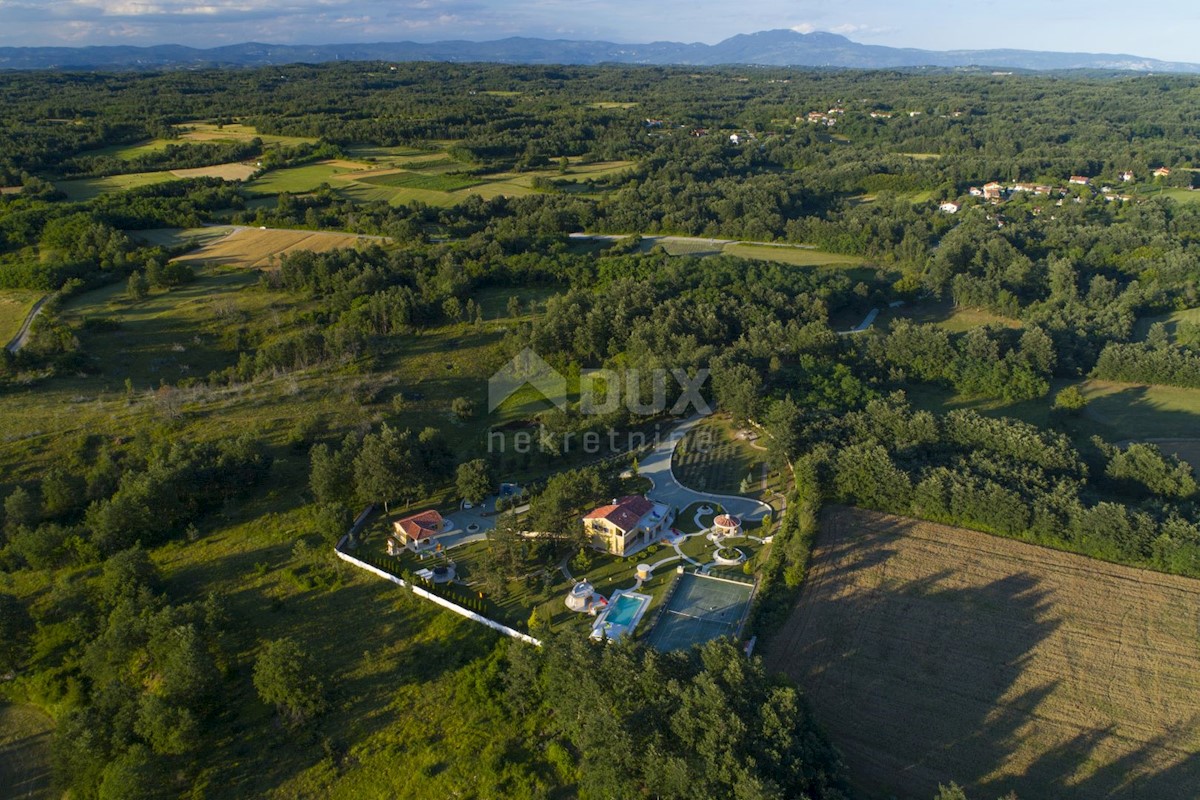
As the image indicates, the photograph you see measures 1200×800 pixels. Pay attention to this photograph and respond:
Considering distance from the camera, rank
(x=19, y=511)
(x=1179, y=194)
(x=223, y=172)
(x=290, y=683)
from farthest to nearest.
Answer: (x=1179, y=194), (x=223, y=172), (x=19, y=511), (x=290, y=683)

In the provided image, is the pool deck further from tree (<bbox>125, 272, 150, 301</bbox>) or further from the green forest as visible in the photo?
tree (<bbox>125, 272, 150, 301</bbox>)

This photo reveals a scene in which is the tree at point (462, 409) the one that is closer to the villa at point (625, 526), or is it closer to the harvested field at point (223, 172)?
the villa at point (625, 526)

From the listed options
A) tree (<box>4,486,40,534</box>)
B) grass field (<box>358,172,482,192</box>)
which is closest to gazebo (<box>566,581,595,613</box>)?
tree (<box>4,486,40,534</box>)

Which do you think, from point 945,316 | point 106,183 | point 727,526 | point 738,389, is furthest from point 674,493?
point 106,183

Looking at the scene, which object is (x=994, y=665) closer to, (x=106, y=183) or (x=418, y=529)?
(x=418, y=529)

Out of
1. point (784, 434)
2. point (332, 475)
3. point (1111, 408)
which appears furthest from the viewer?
point (1111, 408)

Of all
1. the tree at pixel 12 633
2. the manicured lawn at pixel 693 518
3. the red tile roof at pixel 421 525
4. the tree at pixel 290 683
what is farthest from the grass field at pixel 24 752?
the manicured lawn at pixel 693 518
